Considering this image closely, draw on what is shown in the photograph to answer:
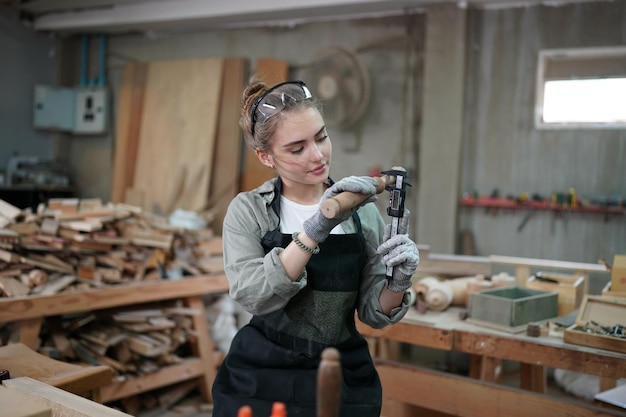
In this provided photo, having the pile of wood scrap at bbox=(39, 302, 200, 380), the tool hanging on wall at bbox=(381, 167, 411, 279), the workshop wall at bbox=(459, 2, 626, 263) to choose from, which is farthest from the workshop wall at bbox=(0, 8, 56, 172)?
the tool hanging on wall at bbox=(381, 167, 411, 279)

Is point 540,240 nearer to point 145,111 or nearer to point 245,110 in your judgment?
point 245,110

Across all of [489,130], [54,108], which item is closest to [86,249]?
[489,130]

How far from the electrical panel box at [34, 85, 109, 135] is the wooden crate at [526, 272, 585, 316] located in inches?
230

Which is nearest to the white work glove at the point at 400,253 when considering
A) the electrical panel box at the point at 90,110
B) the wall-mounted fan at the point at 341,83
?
the wall-mounted fan at the point at 341,83

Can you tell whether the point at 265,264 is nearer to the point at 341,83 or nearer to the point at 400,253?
the point at 400,253

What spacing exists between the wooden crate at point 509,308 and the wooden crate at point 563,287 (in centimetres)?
5

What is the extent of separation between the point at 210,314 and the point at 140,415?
90 cm

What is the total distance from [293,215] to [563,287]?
1629 millimetres

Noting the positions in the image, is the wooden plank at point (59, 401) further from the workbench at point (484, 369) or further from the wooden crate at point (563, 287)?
the wooden crate at point (563, 287)

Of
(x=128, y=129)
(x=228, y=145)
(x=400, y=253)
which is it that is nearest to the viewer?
(x=400, y=253)

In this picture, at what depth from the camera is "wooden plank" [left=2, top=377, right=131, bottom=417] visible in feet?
4.95

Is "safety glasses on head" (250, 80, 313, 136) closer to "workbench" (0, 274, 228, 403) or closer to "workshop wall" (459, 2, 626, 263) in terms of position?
"workbench" (0, 274, 228, 403)

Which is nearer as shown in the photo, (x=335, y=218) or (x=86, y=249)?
(x=335, y=218)

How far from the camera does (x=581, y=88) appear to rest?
4984mm
